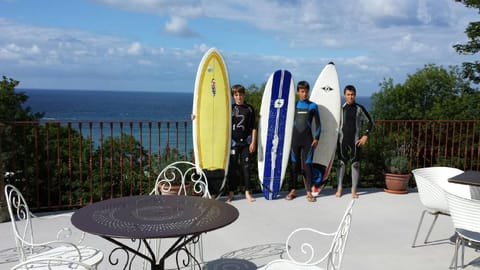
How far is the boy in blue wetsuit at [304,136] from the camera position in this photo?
17.9 ft

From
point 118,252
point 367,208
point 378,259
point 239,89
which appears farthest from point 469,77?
point 118,252

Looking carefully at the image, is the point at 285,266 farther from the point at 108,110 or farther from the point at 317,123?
the point at 108,110

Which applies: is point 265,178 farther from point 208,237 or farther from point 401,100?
point 401,100

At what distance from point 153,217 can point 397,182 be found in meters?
4.38

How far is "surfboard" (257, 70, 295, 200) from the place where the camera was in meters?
5.57

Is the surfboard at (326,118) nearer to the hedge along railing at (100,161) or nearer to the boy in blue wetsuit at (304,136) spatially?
the boy in blue wetsuit at (304,136)

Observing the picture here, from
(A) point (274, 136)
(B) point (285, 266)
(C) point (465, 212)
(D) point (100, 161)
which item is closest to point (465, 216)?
(C) point (465, 212)

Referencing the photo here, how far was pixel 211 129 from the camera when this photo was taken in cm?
535

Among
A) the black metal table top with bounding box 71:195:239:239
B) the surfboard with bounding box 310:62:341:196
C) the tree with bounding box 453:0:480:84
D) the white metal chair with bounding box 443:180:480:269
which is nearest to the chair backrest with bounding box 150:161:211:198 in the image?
the black metal table top with bounding box 71:195:239:239

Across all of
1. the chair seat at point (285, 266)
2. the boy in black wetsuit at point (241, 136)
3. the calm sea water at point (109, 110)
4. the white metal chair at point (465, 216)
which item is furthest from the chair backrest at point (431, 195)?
the calm sea water at point (109, 110)

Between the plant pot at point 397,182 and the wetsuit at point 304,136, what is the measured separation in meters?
1.23

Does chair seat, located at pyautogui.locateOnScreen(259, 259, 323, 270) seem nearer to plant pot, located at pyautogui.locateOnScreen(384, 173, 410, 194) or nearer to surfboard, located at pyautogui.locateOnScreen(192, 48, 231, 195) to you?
surfboard, located at pyautogui.locateOnScreen(192, 48, 231, 195)

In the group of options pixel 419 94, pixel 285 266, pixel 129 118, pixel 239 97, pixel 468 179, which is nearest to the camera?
pixel 285 266

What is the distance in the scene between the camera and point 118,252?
3.55 m
